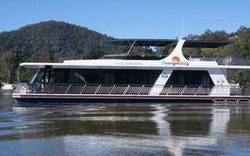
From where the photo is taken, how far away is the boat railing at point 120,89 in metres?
33.5

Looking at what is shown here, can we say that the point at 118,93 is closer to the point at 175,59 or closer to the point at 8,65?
the point at 175,59

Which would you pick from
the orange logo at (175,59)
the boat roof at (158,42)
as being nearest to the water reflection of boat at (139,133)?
the orange logo at (175,59)

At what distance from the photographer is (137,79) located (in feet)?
116

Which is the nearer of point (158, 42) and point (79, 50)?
point (158, 42)

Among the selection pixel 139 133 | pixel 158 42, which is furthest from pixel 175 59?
pixel 139 133

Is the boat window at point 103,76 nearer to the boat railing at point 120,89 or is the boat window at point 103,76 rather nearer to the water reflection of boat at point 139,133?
the boat railing at point 120,89

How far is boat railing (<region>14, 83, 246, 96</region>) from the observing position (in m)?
33.5

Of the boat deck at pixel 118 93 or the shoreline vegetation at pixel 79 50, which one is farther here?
the shoreline vegetation at pixel 79 50

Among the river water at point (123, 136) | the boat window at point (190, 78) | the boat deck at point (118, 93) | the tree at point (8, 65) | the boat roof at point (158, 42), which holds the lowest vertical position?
the river water at point (123, 136)

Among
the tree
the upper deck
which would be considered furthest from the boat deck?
the tree

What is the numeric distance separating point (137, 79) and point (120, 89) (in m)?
1.57

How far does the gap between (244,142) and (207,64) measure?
2128 cm

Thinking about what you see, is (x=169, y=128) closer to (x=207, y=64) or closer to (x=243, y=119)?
(x=243, y=119)

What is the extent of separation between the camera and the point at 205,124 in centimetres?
1975
